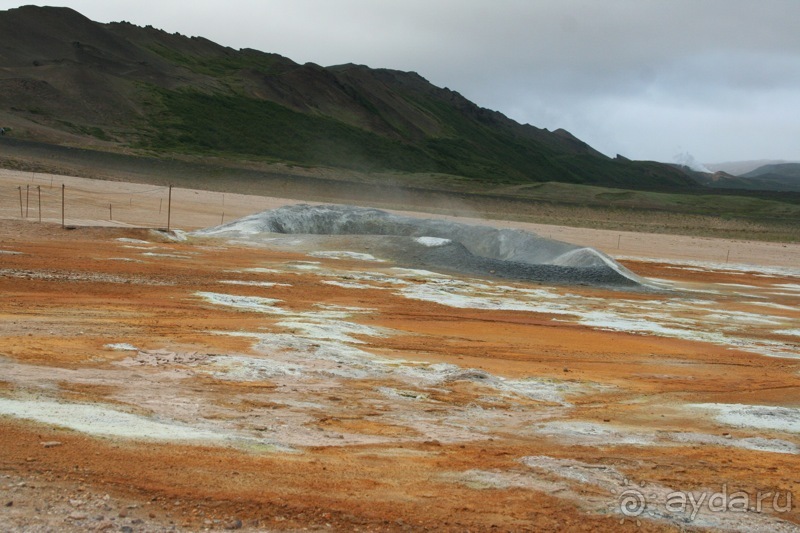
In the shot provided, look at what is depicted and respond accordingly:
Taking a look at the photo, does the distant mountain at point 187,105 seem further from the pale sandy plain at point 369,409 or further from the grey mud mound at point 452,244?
the pale sandy plain at point 369,409

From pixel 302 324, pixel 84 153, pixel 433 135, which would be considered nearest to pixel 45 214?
pixel 302 324

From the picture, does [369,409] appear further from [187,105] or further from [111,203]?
[187,105]

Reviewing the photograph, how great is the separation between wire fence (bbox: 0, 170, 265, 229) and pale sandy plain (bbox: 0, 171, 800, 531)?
17092 millimetres

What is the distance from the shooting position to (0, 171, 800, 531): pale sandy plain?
6941mm

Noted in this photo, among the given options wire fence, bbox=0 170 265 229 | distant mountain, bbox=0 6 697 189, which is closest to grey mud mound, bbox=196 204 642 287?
wire fence, bbox=0 170 265 229

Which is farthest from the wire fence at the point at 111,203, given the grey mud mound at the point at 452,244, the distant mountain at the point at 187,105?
the distant mountain at the point at 187,105

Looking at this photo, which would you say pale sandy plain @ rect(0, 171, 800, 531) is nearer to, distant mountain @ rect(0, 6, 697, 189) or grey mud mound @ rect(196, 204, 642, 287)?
grey mud mound @ rect(196, 204, 642, 287)

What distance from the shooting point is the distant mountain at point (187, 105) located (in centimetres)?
11131

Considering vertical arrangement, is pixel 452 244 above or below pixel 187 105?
below

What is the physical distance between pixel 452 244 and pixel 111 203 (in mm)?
22999

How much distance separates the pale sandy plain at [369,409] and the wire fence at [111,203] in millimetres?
17092

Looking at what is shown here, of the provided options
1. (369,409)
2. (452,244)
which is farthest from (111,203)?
(369,409)

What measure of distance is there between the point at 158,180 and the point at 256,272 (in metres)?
46.4

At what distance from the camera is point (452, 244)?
3375 centimetres
